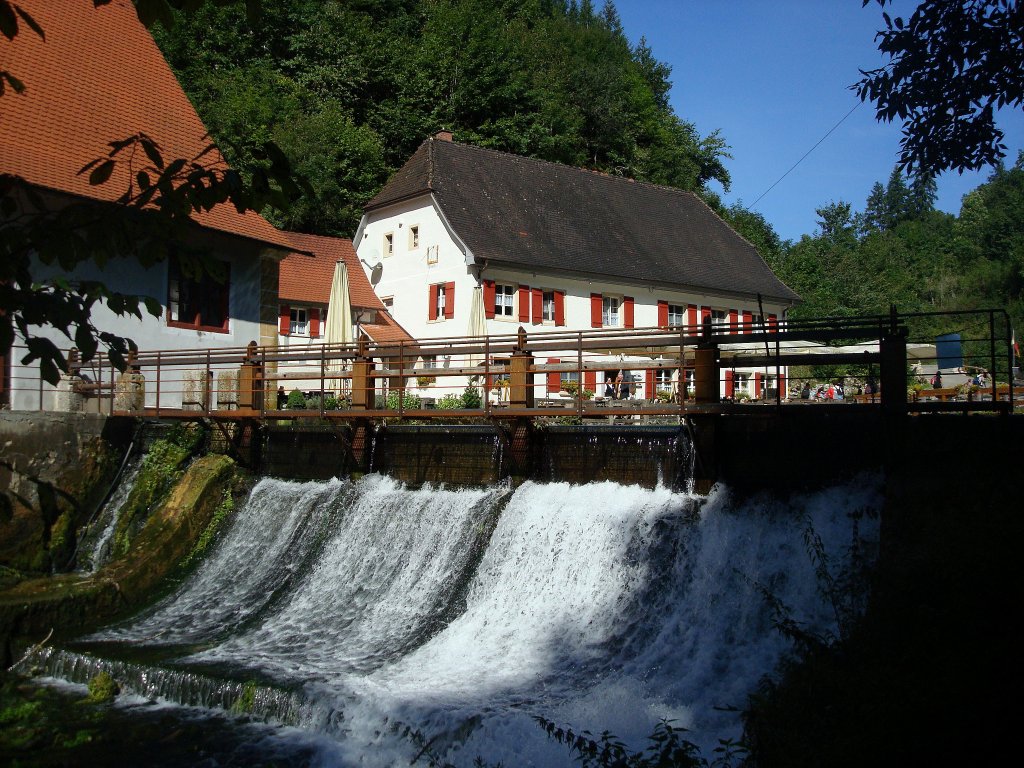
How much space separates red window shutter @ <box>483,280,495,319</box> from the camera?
31984mm

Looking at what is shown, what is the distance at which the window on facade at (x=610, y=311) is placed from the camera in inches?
1398

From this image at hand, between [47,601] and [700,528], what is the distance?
335 inches

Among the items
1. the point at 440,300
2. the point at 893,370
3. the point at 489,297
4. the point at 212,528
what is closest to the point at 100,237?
the point at 893,370

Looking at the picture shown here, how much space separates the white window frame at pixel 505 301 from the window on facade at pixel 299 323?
7050mm

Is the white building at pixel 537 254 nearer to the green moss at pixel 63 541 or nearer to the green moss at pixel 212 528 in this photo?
the green moss at pixel 212 528

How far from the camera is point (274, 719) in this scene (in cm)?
969

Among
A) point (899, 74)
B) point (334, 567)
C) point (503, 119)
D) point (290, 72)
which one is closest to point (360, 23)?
point (290, 72)

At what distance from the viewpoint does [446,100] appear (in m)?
44.4

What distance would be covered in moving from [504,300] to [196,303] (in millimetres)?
12560

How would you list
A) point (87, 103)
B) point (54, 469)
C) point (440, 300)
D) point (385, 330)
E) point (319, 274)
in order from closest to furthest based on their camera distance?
point (54, 469) < point (87, 103) < point (440, 300) < point (385, 330) < point (319, 274)

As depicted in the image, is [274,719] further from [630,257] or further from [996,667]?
[630,257]

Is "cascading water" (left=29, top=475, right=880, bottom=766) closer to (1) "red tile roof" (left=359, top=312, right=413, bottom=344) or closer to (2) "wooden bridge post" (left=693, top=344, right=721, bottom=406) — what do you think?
(2) "wooden bridge post" (left=693, top=344, right=721, bottom=406)

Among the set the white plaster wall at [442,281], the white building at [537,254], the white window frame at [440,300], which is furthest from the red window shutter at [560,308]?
the white window frame at [440,300]

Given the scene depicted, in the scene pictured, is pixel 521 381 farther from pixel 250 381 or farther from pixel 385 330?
pixel 385 330
